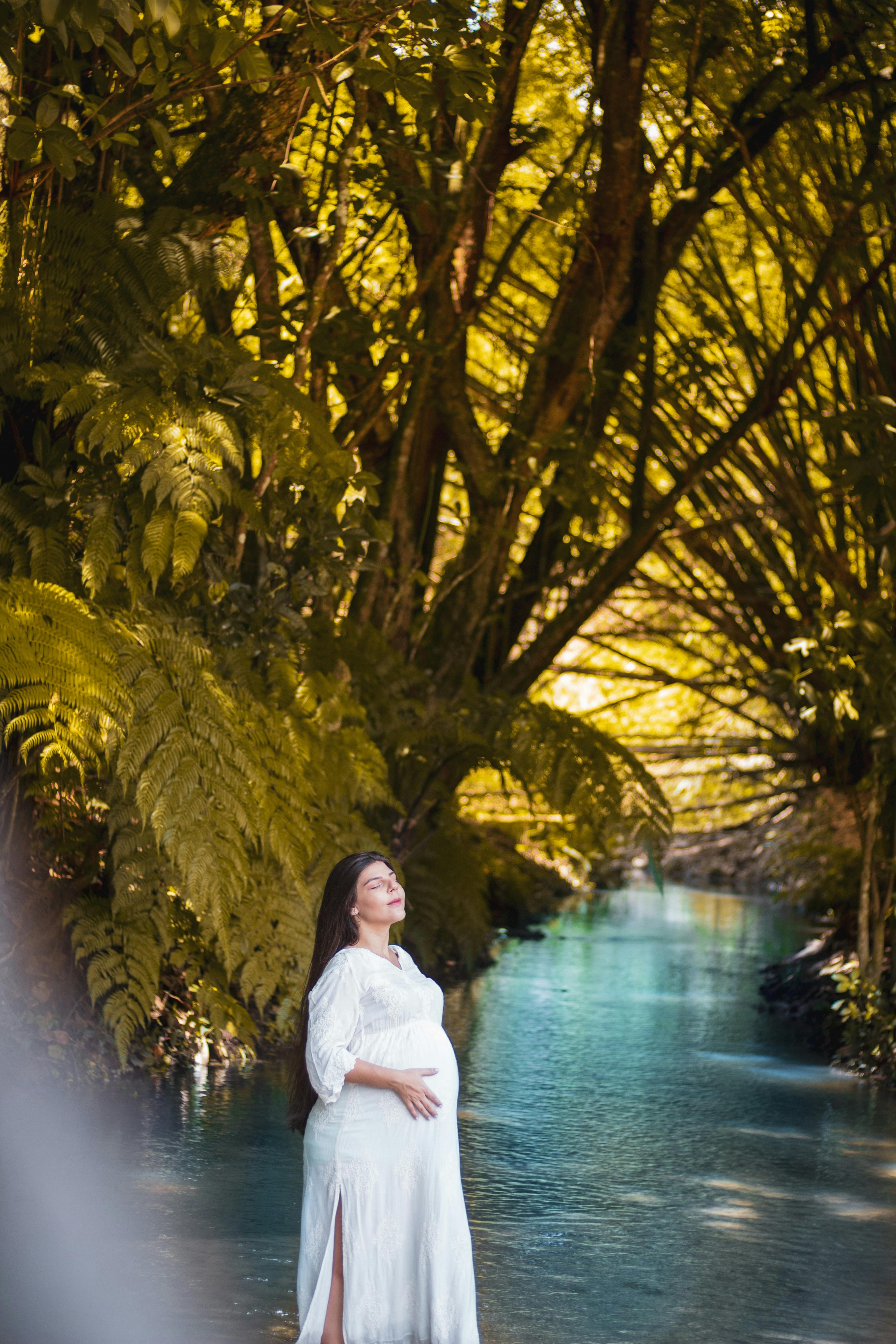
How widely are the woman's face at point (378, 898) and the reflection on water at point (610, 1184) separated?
3.21ft

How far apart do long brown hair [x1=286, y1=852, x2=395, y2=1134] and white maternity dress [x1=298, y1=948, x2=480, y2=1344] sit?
87 mm

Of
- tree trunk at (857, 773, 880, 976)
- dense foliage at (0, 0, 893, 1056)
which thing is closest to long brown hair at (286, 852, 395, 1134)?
dense foliage at (0, 0, 893, 1056)

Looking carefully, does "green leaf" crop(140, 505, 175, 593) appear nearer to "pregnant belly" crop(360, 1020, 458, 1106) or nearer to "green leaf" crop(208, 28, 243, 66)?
"green leaf" crop(208, 28, 243, 66)

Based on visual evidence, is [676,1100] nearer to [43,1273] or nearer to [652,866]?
[652,866]

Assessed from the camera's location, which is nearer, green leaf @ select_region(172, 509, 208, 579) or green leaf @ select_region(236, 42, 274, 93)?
green leaf @ select_region(236, 42, 274, 93)

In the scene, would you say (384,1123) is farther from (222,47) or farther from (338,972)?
(222,47)

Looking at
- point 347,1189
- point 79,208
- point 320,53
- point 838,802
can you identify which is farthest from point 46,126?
point 838,802

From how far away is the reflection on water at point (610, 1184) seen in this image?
310cm

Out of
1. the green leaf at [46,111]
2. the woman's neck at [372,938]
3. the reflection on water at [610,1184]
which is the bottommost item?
the reflection on water at [610,1184]

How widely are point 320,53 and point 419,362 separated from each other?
1.66 metres

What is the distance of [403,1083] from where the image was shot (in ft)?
8.47

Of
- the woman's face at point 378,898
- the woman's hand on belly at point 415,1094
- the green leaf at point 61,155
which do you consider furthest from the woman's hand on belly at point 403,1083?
the green leaf at point 61,155

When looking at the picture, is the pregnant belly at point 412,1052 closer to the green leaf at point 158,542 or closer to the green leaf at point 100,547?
the green leaf at point 158,542

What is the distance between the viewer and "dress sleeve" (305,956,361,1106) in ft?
8.43
